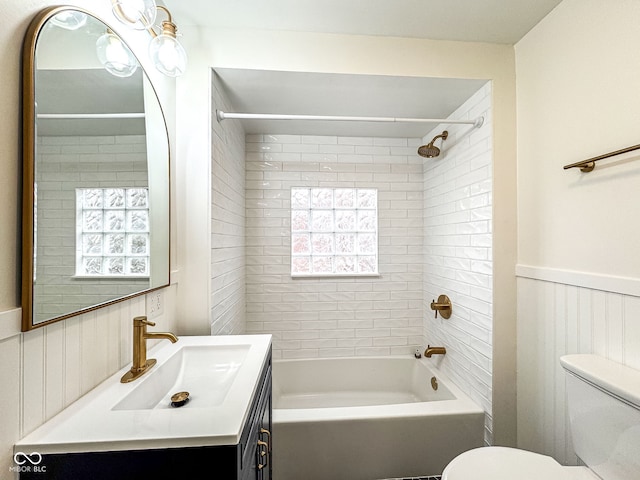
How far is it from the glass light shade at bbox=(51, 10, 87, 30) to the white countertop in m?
1.08

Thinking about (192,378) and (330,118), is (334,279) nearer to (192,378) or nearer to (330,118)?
(330,118)

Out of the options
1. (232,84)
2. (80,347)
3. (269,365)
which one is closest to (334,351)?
(269,365)

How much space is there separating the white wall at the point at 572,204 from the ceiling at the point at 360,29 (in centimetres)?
26

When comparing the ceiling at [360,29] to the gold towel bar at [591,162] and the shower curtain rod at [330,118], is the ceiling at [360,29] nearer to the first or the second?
the shower curtain rod at [330,118]

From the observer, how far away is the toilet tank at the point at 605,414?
36.6 inches

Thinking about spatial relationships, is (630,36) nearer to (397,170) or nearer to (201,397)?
(397,170)

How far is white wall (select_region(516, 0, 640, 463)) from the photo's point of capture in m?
1.10

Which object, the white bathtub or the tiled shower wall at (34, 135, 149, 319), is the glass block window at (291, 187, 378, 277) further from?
the tiled shower wall at (34, 135, 149, 319)

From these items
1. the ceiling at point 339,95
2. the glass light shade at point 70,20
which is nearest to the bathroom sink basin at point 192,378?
the glass light shade at point 70,20

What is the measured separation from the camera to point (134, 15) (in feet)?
3.24

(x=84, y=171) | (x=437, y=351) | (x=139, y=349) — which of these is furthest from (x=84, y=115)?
(x=437, y=351)

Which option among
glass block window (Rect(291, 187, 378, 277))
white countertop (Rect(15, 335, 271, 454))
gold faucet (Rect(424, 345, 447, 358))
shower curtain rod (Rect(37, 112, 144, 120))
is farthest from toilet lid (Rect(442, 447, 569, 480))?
shower curtain rod (Rect(37, 112, 144, 120))

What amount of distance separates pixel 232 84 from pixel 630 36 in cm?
182

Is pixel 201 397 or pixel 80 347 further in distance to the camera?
pixel 201 397
